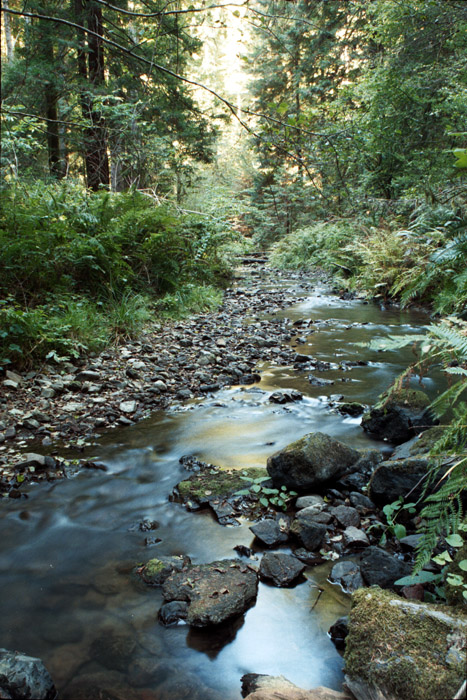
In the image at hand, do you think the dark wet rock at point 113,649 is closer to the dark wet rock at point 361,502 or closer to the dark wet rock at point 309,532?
the dark wet rock at point 309,532

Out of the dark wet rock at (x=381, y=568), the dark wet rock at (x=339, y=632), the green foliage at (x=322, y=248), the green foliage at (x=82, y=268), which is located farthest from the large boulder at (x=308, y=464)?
the green foliage at (x=322, y=248)

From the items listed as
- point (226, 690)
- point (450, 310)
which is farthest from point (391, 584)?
point (450, 310)

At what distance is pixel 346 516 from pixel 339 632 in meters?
0.79

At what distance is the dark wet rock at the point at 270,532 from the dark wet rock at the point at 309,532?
0.22ft

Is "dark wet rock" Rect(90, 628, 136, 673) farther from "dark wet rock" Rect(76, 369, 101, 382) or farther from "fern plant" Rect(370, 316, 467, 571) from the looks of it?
"dark wet rock" Rect(76, 369, 101, 382)

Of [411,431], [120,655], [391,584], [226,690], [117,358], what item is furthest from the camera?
[117,358]

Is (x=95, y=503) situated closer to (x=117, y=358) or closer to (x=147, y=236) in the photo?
(x=117, y=358)

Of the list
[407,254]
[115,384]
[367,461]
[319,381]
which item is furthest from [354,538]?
[407,254]

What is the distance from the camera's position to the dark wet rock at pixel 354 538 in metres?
2.40

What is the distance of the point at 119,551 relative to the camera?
96.9 inches

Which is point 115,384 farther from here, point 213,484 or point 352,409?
point 352,409

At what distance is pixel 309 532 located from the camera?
243 cm

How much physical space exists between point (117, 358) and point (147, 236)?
3463 mm

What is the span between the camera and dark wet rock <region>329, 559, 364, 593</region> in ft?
6.94
